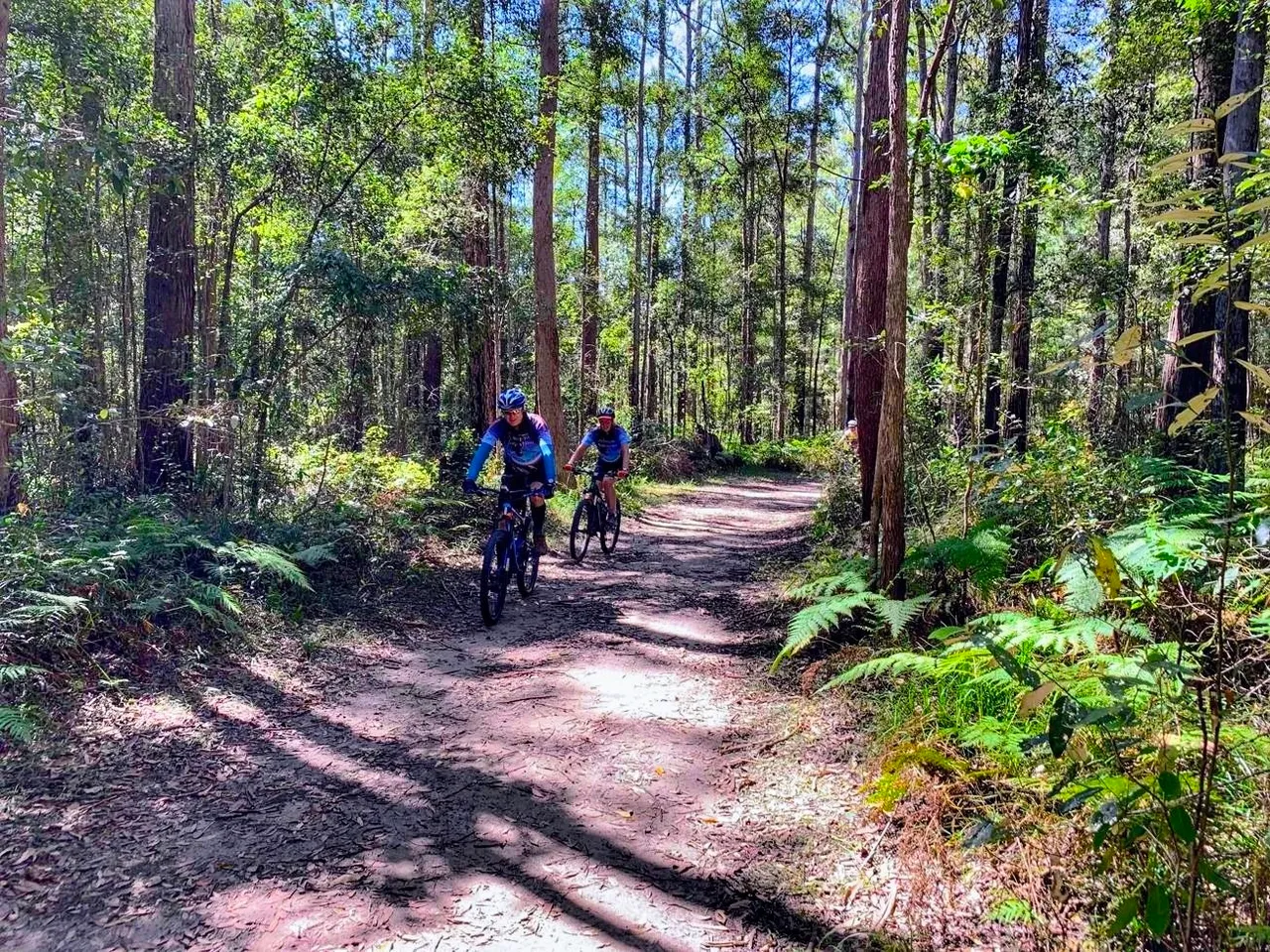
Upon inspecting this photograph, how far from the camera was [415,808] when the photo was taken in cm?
342

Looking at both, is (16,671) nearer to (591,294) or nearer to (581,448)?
(581,448)

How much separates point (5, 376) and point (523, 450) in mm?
4729

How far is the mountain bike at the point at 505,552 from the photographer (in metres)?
6.46

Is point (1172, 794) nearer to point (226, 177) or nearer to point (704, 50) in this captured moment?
point (226, 177)

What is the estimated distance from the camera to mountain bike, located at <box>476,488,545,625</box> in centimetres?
646

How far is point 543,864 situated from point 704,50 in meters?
28.6

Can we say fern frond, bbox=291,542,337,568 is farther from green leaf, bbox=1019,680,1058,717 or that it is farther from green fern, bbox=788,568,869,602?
green leaf, bbox=1019,680,1058,717

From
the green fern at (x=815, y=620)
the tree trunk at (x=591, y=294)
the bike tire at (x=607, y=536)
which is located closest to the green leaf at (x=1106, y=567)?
the green fern at (x=815, y=620)

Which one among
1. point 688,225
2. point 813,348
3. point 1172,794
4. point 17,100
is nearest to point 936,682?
point 1172,794

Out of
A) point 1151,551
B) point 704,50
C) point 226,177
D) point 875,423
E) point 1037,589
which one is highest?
point 704,50

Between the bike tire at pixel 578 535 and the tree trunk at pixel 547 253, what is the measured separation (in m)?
3.66

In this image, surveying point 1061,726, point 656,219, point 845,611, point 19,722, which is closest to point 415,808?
point 19,722

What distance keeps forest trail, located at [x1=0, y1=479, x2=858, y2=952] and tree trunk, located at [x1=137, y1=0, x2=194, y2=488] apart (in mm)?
4259

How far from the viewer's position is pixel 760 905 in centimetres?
278
